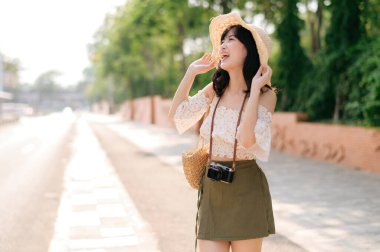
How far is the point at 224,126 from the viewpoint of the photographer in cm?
319

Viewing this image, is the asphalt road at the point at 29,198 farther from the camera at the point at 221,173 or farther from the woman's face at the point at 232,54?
the woman's face at the point at 232,54

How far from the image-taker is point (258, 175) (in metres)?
3.23

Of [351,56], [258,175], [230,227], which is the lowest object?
[230,227]

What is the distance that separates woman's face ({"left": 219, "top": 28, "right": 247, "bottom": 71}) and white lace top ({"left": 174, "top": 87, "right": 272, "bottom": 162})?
239 millimetres

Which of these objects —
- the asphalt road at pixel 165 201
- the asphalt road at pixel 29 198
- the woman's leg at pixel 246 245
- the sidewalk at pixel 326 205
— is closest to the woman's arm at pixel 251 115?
the woman's leg at pixel 246 245

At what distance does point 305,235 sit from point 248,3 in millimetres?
20523

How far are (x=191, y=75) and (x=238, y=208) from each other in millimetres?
872

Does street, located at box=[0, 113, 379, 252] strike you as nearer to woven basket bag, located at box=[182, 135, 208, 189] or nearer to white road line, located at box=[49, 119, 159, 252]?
white road line, located at box=[49, 119, 159, 252]

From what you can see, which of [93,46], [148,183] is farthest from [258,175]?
[93,46]

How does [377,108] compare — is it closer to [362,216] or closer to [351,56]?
[351,56]

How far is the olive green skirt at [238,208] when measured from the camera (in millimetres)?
3142

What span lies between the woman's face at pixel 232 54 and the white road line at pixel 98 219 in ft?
10.7

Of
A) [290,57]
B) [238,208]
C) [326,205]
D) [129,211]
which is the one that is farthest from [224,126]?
[290,57]

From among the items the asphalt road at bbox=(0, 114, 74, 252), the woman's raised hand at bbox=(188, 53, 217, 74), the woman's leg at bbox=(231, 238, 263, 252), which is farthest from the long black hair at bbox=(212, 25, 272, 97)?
the asphalt road at bbox=(0, 114, 74, 252)
